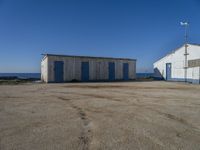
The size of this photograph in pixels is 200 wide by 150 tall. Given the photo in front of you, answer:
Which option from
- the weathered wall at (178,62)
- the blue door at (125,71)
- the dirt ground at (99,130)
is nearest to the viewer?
the dirt ground at (99,130)

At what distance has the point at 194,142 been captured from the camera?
142 inches

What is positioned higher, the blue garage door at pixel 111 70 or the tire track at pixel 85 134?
the blue garage door at pixel 111 70

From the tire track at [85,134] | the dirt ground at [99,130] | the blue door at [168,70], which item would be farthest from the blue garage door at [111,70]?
the tire track at [85,134]

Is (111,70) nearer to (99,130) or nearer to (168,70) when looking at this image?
(168,70)

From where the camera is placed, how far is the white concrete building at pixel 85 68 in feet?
76.0

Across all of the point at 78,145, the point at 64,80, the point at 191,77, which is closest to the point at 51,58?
the point at 64,80

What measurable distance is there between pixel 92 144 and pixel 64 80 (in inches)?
819

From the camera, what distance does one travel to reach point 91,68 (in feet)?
83.9

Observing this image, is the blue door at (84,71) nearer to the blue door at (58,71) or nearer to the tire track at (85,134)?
the blue door at (58,71)

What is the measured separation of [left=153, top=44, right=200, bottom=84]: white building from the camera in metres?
22.6

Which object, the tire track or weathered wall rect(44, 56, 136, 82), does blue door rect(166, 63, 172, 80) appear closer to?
weathered wall rect(44, 56, 136, 82)

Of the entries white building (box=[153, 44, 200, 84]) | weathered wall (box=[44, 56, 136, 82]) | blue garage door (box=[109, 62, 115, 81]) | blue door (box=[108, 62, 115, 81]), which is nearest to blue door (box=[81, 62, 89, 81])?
weathered wall (box=[44, 56, 136, 82])

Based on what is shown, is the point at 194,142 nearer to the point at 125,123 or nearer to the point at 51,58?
the point at 125,123

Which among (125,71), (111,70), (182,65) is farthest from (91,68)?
(182,65)
